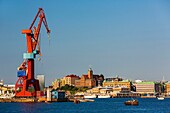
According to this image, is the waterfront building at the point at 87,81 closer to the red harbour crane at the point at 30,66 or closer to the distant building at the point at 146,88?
the distant building at the point at 146,88

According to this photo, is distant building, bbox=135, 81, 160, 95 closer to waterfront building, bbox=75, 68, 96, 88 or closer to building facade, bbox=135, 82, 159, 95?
building facade, bbox=135, 82, 159, 95

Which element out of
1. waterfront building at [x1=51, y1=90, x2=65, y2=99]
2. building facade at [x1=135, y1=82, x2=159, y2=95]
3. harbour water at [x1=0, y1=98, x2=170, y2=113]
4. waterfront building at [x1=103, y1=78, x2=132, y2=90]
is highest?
waterfront building at [x1=103, y1=78, x2=132, y2=90]

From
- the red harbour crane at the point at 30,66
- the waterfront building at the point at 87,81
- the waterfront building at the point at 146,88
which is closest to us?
the red harbour crane at the point at 30,66

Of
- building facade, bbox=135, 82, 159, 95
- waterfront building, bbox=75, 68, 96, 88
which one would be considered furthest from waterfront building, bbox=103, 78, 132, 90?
waterfront building, bbox=75, 68, 96, 88

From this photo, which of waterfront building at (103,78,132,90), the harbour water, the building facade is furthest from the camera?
the building facade

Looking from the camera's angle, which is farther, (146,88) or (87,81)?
(87,81)

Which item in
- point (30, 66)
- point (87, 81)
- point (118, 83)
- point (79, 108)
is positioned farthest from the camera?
point (87, 81)

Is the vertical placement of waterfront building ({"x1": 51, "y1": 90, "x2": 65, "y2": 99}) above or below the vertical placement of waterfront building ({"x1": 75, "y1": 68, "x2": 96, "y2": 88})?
below

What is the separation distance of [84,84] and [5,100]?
64.4 m

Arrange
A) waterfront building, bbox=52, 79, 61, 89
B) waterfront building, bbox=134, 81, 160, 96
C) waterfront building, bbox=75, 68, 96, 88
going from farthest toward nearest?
1. waterfront building, bbox=52, 79, 61, 89
2. waterfront building, bbox=75, 68, 96, 88
3. waterfront building, bbox=134, 81, 160, 96

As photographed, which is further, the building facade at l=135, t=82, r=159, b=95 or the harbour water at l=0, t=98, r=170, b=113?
the building facade at l=135, t=82, r=159, b=95

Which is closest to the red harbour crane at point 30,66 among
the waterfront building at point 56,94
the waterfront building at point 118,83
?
the waterfront building at point 56,94

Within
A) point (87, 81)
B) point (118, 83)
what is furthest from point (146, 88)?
point (87, 81)

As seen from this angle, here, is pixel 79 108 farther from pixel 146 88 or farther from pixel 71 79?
pixel 71 79
